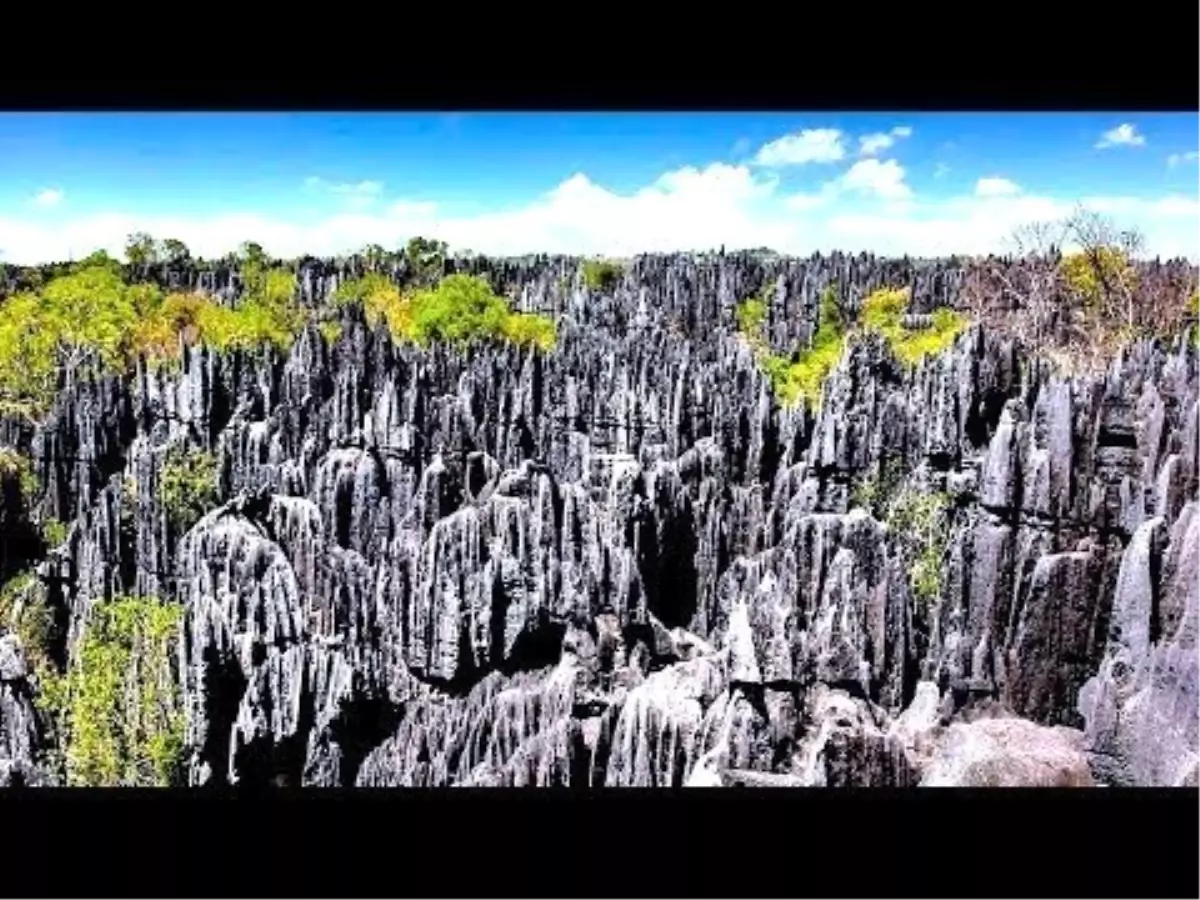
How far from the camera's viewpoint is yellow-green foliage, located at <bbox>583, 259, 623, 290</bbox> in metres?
3.52

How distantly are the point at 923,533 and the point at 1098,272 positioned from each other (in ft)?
2.76

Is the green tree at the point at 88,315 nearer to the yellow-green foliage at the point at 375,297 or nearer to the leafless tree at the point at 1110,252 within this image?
the yellow-green foliage at the point at 375,297

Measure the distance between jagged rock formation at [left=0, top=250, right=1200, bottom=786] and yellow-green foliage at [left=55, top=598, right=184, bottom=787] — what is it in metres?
0.05

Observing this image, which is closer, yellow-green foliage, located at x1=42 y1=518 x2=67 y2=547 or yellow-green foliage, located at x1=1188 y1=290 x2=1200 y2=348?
yellow-green foliage, located at x1=1188 y1=290 x2=1200 y2=348

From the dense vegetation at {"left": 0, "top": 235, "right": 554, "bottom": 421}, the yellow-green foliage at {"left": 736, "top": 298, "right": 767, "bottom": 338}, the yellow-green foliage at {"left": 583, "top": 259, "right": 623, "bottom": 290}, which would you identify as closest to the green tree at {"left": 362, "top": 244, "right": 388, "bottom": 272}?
the dense vegetation at {"left": 0, "top": 235, "right": 554, "bottom": 421}

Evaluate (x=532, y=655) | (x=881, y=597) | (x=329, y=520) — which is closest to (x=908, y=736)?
(x=881, y=597)

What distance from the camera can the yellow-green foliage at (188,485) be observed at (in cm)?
354

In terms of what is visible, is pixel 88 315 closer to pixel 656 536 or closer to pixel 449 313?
pixel 449 313

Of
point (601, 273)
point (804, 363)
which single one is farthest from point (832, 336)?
point (601, 273)

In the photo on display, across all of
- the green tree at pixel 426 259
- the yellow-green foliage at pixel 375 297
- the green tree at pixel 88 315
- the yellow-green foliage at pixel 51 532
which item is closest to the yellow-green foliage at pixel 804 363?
the green tree at pixel 426 259

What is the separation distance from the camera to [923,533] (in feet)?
11.7

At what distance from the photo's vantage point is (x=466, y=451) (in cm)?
356

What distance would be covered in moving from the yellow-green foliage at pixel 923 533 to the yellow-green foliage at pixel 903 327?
0.38m

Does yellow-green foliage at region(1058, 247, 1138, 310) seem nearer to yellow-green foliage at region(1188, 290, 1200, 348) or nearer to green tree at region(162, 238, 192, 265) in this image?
yellow-green foliage at region(1188, 290, 1200, 348)
